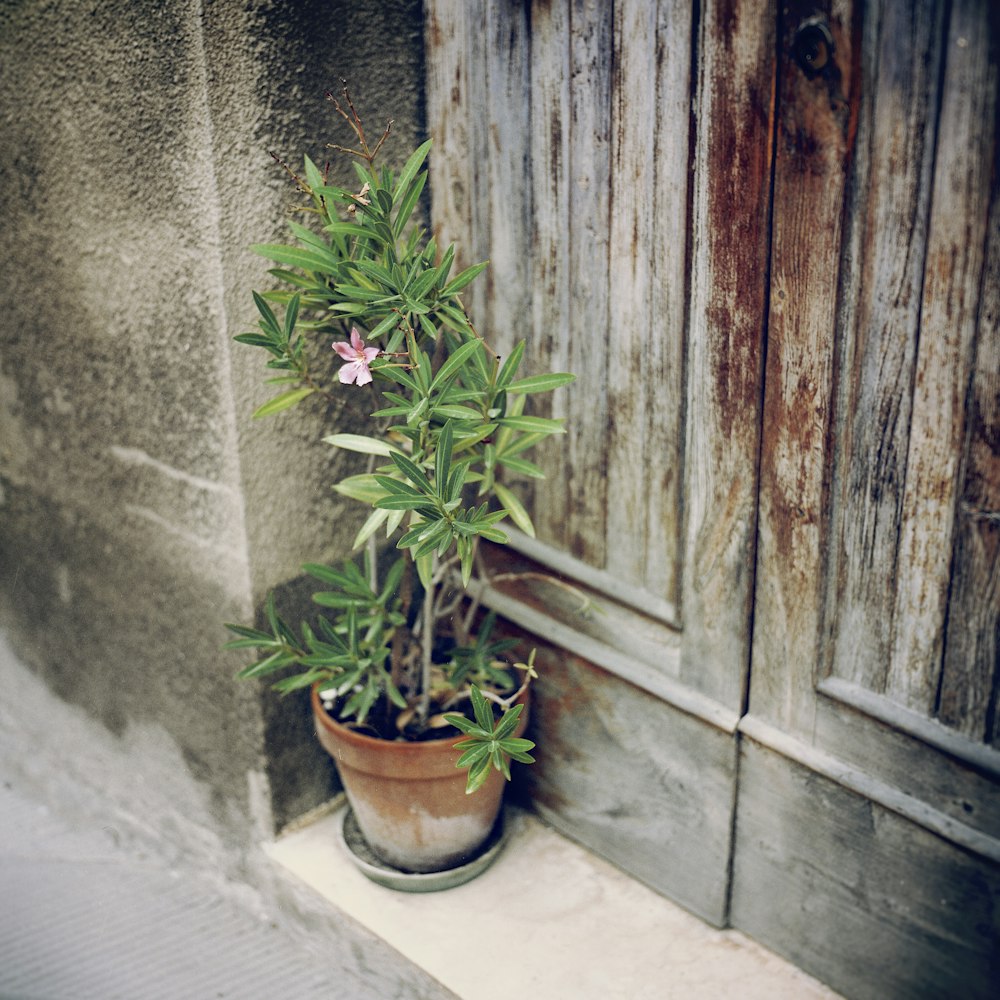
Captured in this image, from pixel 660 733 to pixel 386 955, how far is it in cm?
73

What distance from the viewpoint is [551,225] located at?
2.18 m

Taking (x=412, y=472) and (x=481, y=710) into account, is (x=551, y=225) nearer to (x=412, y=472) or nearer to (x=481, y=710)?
(x=412, y=472)

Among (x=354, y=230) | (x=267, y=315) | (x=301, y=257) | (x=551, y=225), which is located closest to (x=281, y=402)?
(x=267, y=315)

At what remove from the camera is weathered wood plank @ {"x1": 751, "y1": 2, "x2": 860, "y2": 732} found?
5.61ft

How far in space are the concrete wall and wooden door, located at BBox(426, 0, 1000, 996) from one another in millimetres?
390

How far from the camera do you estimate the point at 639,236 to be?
2033 mm

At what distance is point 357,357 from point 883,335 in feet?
2.87

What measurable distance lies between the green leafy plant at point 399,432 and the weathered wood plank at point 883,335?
0.50m

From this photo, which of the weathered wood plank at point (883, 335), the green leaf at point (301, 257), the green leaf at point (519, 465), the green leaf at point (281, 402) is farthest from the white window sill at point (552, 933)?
the green leaf at point (301, 257)

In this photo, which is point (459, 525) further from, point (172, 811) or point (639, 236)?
point (172, 811)

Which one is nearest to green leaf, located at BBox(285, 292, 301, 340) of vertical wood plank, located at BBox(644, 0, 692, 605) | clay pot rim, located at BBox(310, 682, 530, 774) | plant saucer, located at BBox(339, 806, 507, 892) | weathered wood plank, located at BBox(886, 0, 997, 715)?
vertical wood plank, located at BBox(644, 0, 692, 605)

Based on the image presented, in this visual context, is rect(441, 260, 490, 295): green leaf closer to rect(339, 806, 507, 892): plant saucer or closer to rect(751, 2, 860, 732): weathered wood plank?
rect(751, 2, 860, 732): weathered wood plank

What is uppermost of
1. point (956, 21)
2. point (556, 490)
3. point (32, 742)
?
point (956, 21)

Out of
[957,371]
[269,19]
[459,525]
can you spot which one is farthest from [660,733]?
[269,19]
